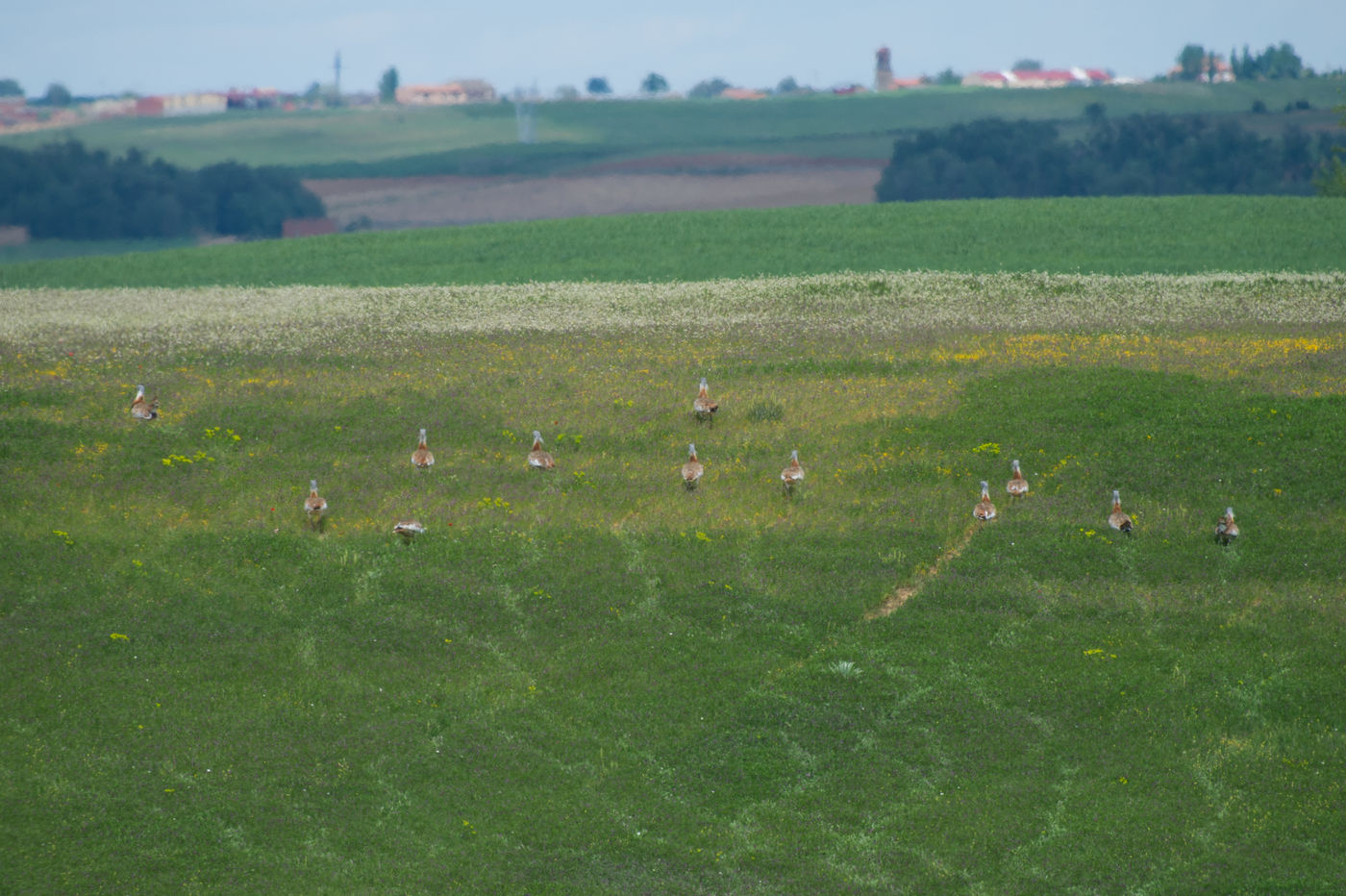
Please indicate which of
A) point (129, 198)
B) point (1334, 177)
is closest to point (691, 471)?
point (1334, 177)

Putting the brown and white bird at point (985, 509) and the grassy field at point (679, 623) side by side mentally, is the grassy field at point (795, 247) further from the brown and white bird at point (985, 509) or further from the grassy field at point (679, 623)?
the brown and white bird at point (985, 509)

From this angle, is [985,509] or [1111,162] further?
[1111,162]

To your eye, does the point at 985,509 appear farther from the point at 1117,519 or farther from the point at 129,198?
the point at 129,198

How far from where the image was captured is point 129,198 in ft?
401

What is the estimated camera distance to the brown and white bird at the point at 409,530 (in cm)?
2998

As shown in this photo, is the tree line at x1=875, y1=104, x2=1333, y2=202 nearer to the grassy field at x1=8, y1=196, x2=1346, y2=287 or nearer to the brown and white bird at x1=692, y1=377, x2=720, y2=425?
the grassy field at x1=8, y1=196, x2=1346, y2=287

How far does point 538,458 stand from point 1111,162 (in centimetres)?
10657

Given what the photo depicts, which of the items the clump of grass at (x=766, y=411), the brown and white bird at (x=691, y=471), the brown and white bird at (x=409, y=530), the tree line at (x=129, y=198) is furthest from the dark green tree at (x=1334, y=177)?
the brown and white bird at (x=409, y=530)

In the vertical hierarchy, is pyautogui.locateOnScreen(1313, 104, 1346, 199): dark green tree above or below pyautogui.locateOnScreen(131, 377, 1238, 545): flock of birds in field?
above

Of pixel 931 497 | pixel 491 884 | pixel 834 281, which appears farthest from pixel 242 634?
pixel 834 281

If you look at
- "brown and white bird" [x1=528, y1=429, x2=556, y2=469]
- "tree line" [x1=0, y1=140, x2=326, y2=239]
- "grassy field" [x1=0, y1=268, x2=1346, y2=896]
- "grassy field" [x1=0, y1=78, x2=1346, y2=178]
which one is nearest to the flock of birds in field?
"brown and white bird" [x1=528, y1=429, x2=556, y2=469]

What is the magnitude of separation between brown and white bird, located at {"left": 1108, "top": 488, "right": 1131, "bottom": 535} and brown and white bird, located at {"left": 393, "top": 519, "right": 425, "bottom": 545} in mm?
15888

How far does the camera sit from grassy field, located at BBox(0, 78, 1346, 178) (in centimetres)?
15475

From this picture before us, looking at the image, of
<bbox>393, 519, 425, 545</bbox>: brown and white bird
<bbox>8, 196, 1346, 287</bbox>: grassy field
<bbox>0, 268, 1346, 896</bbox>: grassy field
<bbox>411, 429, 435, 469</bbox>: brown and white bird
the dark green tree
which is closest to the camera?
Result: <bbox>0, 268, 1346, 896</bbox>: grassy field
